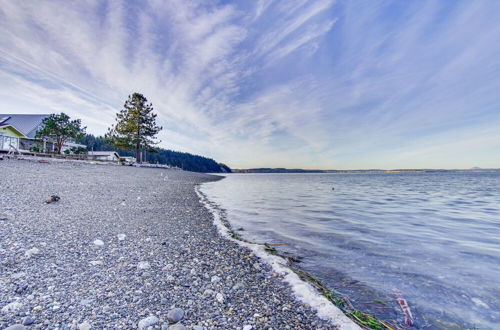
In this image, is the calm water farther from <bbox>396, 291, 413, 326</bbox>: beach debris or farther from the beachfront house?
the beachfront house

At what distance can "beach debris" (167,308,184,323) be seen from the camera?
104 inches

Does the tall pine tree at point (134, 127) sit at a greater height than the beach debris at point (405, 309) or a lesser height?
greater

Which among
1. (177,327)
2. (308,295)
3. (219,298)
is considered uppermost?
(177,327)

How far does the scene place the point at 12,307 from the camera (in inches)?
101

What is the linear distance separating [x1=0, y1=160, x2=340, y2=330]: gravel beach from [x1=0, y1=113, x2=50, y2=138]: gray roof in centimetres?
5347

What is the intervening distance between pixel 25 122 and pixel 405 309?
218 ft

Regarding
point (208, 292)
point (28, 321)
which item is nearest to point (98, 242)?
point (28, 321)

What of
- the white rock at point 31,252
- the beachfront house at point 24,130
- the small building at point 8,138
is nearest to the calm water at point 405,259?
the white rock at point 31,252

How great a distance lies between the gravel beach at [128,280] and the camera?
264 cm

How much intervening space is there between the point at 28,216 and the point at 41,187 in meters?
5.26

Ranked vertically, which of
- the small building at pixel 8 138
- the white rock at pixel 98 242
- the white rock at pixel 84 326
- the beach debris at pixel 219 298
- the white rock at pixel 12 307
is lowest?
the beach debris at pixel 219 298

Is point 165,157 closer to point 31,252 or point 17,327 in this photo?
point 31,252

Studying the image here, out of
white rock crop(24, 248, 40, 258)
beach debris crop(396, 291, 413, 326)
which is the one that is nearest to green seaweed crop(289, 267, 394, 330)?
beach debris crop(396, 291, 413, 326)

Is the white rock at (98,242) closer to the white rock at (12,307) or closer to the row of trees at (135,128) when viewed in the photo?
the white rock at (12,307)
